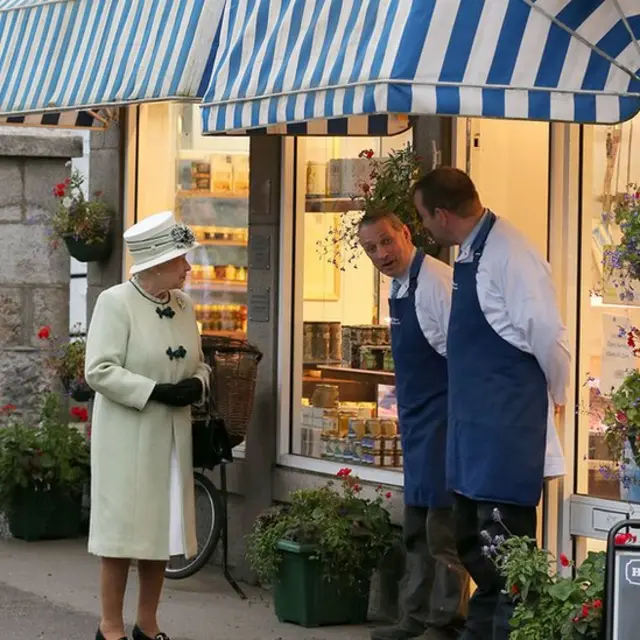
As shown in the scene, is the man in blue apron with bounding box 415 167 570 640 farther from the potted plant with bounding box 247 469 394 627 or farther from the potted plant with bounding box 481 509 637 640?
the potted plant with bounding box 247 469 394 627

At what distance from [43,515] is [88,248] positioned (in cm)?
180

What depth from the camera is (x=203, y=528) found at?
9.72 m

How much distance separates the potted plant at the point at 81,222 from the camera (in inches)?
438

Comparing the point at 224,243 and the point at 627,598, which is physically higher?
the point at 224,243

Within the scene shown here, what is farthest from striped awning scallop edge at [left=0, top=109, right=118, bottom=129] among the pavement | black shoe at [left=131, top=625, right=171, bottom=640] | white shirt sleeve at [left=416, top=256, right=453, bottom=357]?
black shoe at [left=131, top=625, right=171, bottom=640]

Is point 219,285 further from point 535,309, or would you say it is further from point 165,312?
point 535,309

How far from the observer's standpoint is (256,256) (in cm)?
984

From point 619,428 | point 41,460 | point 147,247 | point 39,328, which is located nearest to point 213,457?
point 147,247

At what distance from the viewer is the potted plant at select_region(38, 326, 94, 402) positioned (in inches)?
437

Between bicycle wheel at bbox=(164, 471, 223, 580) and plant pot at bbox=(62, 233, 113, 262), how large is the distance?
2.19 m

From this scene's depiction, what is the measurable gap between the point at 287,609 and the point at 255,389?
1.55 metres

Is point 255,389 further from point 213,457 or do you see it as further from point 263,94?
point 263,94

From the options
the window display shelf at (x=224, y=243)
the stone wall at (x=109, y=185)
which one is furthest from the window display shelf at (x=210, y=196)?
the stone wall at (x=109, y=185)

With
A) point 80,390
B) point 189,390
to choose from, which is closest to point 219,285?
point 80,390
